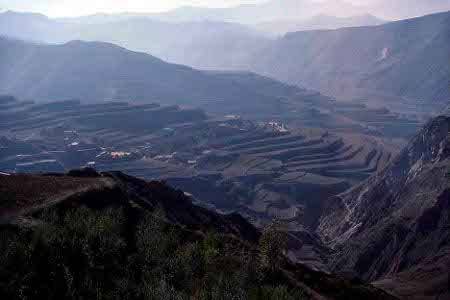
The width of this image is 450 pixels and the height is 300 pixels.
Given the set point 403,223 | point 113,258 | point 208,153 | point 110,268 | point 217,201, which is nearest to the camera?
point 110,268

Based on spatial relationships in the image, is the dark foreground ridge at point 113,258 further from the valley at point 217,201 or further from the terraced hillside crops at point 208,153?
Result: the terraced hillside crops at point 208,153

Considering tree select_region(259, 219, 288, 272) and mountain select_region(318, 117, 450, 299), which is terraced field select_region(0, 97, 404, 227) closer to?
mountain select_region(318, 117, 450, 299)

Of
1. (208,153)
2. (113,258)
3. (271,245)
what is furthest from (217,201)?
(113,258)

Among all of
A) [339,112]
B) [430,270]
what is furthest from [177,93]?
[430,270]

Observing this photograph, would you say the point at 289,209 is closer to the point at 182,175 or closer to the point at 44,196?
the point at 182,175

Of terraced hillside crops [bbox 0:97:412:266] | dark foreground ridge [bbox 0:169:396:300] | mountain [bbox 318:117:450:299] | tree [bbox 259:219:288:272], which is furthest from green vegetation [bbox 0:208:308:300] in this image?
terraced hillside crops [bbox 0:97:412:266]

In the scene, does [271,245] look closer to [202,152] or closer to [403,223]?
[403,223]

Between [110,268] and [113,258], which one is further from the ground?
[113,258]
